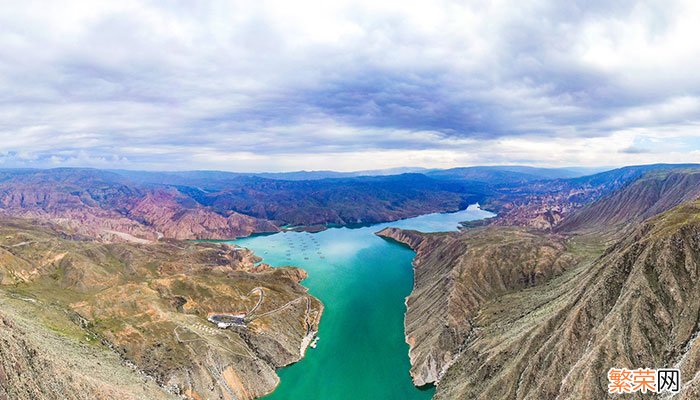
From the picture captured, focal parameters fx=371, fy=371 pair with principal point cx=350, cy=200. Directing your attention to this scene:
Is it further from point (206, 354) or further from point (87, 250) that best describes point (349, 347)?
point (87, 250)

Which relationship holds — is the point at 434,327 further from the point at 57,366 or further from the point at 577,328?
the point at 57,366

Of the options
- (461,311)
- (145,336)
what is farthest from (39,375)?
(461,311)

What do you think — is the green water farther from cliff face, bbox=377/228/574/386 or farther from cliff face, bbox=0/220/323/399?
cliff face, bbox=0/220/323/399

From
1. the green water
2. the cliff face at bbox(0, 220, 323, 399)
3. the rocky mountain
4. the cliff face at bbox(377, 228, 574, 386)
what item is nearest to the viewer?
the rocky mountain

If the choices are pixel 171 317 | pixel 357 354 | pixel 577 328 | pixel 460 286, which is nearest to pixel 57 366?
pixel 171 317

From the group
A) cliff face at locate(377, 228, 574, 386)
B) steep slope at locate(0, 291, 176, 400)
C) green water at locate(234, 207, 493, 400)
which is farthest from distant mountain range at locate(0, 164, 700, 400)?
green water at locate(234, 207, 493, 400)

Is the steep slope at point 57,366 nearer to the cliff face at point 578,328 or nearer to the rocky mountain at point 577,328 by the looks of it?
the cliff face at point 578,328

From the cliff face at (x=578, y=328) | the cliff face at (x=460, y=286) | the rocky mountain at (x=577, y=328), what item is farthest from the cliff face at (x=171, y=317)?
the cliff face at (x=578, y=328)
